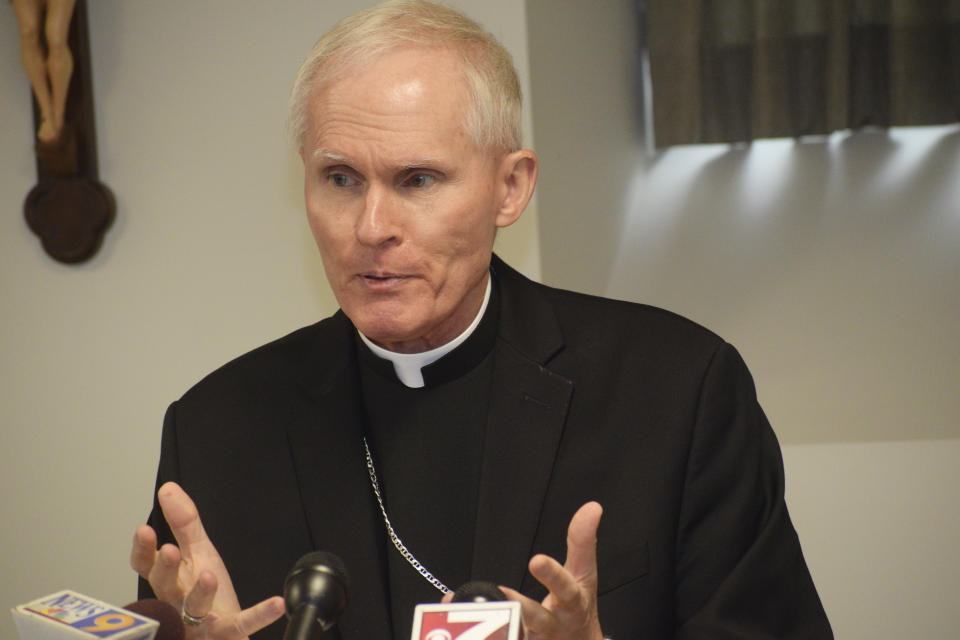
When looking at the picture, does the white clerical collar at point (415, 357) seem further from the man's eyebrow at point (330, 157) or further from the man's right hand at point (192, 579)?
the man's right hand at point (192, 579)

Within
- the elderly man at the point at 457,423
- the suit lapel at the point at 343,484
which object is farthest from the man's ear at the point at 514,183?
the suit lapel at the point at 343,484

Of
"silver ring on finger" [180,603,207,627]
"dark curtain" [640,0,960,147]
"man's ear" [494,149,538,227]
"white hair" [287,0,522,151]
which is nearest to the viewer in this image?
"silver ring on finger" [180,603,207,627]

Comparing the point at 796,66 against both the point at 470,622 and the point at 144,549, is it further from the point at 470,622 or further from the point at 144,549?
the point at 470,622

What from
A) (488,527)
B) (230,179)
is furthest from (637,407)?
(230,179)

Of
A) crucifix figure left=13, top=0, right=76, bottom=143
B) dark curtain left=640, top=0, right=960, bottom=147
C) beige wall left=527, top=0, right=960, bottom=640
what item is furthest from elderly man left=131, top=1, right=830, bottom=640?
dark curtain left=640, top=0, right=960, bottom=147

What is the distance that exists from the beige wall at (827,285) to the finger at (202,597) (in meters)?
1.63

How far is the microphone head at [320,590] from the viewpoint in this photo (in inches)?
36.5

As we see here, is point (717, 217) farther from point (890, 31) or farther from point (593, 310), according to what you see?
point (593, 310)

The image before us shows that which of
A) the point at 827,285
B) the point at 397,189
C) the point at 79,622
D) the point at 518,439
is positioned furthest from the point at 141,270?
the point at 827,285

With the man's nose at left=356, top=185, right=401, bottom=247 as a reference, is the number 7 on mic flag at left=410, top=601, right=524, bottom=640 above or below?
below

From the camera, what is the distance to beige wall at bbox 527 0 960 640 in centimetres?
299

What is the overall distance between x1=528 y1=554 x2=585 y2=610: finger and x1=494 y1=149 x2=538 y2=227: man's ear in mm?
835

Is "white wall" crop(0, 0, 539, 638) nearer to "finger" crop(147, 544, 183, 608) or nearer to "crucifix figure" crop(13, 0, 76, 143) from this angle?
"crucifix figure" crop(13, 0, 76, 143)

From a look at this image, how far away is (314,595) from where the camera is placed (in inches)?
36.6
